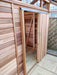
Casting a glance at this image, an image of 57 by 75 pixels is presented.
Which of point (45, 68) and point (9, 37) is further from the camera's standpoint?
point (45, 68)

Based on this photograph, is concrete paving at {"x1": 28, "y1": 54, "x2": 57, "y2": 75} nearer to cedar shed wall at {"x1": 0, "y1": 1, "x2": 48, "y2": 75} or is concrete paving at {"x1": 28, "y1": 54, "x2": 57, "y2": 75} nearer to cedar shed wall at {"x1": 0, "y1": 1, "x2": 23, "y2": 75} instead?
cedar shed wall at {"x1": 0, "y1": 1, "x2": 48, "y2": 75}

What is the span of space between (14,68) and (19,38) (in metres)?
0.74

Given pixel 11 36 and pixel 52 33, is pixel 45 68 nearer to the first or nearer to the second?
pixel 11 36

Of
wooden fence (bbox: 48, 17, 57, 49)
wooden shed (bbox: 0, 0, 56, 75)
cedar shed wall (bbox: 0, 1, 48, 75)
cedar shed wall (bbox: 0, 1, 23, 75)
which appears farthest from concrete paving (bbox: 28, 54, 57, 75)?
wooden fence (bbox: 48, 17, 57, 49)

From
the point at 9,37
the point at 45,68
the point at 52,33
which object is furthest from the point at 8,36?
the point at 52,33

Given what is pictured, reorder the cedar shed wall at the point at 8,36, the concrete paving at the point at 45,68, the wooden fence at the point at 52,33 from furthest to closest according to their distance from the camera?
the wooden fence at the point at 52,33
the concrete paving at the point at 45,68
the cedar shed wall at the point at 8,36

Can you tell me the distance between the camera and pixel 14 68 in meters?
1.60

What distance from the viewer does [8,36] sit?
1.35 metres

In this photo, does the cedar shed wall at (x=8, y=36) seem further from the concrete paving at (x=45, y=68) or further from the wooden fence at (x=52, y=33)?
the wooden fence at (x=52, y=33)

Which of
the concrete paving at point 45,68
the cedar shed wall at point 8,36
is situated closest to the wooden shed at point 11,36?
the cedar shed wall at point 8,36

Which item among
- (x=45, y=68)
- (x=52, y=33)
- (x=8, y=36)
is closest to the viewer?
(x=8, y=36)

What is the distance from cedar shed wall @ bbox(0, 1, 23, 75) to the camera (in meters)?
1.23

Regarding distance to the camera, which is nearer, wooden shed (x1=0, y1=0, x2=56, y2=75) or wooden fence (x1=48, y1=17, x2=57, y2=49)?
wooden shed (x1=0, y1=0, x2=56, y2=75)

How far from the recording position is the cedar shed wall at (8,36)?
1232mm
